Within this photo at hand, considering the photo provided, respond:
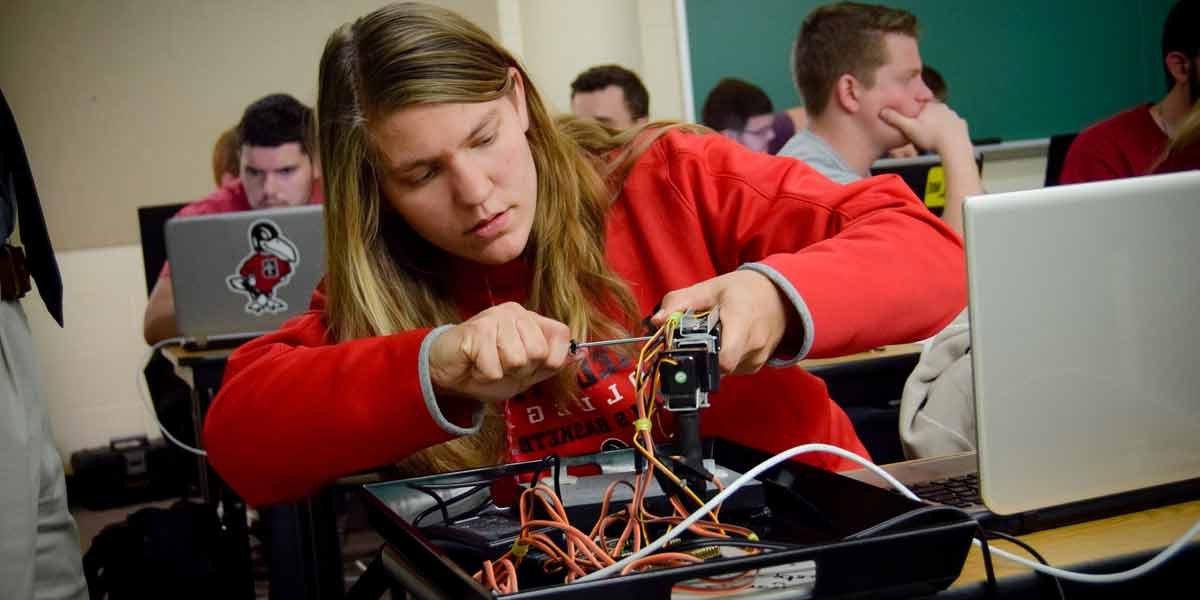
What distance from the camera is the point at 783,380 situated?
1171mm

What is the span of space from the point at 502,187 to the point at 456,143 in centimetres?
7

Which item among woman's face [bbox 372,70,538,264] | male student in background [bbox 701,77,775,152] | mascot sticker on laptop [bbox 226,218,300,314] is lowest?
mascot sticker on laptop [bbox 226,218,300,314]

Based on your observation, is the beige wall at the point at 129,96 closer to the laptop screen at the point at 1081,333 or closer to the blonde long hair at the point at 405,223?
the blonde long hair at the point at 405,223

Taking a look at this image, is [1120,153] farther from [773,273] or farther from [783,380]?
[773,273]

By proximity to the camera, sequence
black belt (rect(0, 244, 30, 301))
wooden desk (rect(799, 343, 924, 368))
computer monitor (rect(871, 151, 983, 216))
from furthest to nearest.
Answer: computer monitor (rect(871, 151, 983, 216)) → wooden desk (rect(799, 343, 924, 368)) → black belt (rect(0, 244, 30, 301))

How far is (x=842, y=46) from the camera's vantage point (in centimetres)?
287

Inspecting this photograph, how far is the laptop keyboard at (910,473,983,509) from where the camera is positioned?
908 mm

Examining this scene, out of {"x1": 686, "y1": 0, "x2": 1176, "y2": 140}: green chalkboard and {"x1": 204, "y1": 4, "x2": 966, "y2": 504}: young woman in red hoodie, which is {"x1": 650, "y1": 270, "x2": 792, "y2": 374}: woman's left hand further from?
{"x1": 686, "y1": 0, "x2": 1176, "y2": 140}: green chalkboard

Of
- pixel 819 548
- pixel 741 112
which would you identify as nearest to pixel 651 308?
pixel 819 548

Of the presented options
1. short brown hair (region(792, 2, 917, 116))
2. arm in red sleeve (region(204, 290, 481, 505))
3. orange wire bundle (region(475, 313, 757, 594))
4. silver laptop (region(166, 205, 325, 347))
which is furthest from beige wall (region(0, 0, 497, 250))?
orange wire bundle (region(475, 313, 757, 594))

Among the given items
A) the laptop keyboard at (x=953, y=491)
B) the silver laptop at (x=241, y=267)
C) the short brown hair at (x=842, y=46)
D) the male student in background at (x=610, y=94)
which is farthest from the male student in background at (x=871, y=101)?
the laptop keyboard at (x=953, y=491)

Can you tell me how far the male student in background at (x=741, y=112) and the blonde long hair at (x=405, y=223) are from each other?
10.4ft

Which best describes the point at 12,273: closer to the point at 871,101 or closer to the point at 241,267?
the point at 241,267

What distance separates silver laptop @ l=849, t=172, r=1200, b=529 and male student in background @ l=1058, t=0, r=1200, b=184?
7.90ft
